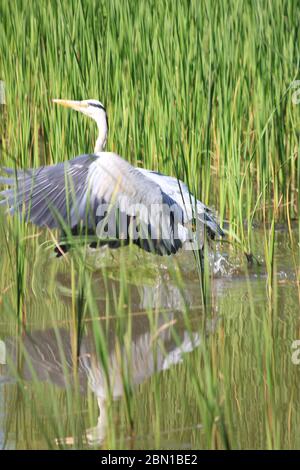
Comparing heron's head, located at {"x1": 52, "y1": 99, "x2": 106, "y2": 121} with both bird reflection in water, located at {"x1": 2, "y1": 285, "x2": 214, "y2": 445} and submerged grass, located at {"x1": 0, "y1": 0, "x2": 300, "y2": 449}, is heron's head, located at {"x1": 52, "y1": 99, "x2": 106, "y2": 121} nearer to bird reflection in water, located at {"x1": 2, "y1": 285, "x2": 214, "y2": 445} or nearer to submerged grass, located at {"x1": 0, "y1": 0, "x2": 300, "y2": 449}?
submerged grass, located at {"x1": 0, "y1": 0, "x2": 300, "y2": 449}

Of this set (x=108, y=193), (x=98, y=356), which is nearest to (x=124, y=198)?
(x=108, y=193)

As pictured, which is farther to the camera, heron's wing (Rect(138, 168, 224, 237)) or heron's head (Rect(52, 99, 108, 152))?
heron's head (Rect(52, 99, 108, 152))

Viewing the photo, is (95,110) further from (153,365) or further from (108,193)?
(153,365)

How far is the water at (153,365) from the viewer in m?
2.88

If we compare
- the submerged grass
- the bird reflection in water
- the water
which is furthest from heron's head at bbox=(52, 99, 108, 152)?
the bird reflection in water

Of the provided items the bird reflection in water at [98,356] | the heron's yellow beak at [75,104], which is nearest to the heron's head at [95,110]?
the heron's yellow beak at [75,104]

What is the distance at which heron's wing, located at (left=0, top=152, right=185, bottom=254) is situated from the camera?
4805mm

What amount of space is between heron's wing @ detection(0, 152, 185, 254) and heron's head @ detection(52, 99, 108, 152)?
0.31 metres

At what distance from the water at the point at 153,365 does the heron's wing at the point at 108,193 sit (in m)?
0.23

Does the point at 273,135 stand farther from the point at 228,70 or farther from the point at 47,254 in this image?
the point at 47,254

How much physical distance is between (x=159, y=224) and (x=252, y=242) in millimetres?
437

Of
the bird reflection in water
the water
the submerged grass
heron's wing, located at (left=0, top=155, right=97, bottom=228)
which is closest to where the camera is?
the water

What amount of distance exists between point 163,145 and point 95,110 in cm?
39

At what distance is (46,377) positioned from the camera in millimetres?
3514
